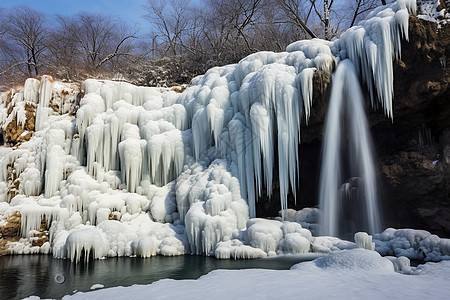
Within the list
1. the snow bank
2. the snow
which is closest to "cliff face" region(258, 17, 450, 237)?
the snow bank

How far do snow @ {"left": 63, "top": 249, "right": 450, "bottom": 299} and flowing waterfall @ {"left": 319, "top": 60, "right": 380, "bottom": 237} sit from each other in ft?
11.4

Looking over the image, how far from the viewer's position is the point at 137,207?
9.17 m

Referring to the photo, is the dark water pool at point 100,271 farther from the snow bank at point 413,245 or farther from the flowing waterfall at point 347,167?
the flowing waterfall at point 347,167

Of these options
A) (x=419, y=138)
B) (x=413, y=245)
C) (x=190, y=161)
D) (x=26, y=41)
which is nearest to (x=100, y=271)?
(x=190, y=161)

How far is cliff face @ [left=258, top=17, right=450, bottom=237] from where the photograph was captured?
7.53m

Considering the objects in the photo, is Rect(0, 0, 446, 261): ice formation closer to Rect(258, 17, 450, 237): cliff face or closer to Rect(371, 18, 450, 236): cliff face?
Rect(258, 17, 450, 237): cliff face

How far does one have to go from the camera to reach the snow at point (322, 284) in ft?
11.8

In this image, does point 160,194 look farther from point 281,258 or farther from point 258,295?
point 258,295

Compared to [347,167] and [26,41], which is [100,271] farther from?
[26,41]

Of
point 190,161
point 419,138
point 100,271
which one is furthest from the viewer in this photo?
point 190,161

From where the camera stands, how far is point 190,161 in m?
9.78

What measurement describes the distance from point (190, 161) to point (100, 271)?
438 centimetres

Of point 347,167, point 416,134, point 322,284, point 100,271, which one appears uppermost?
point 416,134

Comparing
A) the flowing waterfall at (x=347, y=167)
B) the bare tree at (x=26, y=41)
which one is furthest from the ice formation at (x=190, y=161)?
the bare tree at (x=26, y=41)
